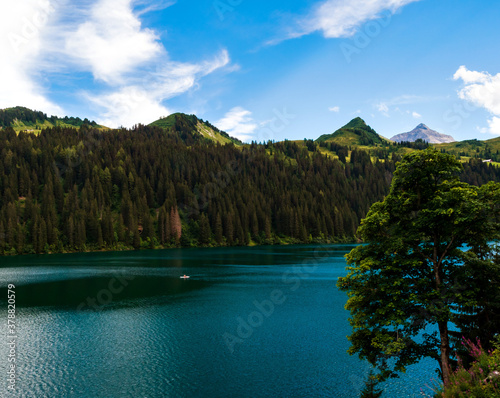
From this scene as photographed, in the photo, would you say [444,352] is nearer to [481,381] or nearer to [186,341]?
[481,381]

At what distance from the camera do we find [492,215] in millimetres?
20922

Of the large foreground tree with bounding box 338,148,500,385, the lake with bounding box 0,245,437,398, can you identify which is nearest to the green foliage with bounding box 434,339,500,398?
the large foreground tree with bounding box 338,148,500,385

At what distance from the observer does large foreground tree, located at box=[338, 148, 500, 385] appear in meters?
21.5

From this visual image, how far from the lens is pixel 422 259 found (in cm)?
2428

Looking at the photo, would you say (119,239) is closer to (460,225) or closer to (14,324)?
(14,324)

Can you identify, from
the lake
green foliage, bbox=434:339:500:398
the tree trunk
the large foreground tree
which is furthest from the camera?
the lake

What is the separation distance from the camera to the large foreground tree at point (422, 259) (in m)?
21.5

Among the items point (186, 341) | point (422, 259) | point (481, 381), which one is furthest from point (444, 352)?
point (186, 341)

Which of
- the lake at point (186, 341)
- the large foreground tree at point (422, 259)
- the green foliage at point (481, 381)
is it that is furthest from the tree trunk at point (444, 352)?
the green foliage at point (481, 381)

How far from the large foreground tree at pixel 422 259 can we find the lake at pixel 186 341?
7.42 metres

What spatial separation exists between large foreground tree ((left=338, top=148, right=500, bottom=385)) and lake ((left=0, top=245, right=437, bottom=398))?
292 inches

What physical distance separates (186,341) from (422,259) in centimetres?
2799

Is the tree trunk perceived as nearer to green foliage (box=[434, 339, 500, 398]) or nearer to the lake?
the lake

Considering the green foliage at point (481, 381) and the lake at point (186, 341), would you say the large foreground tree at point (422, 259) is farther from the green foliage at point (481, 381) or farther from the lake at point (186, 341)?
the lake at point (186, 341)
